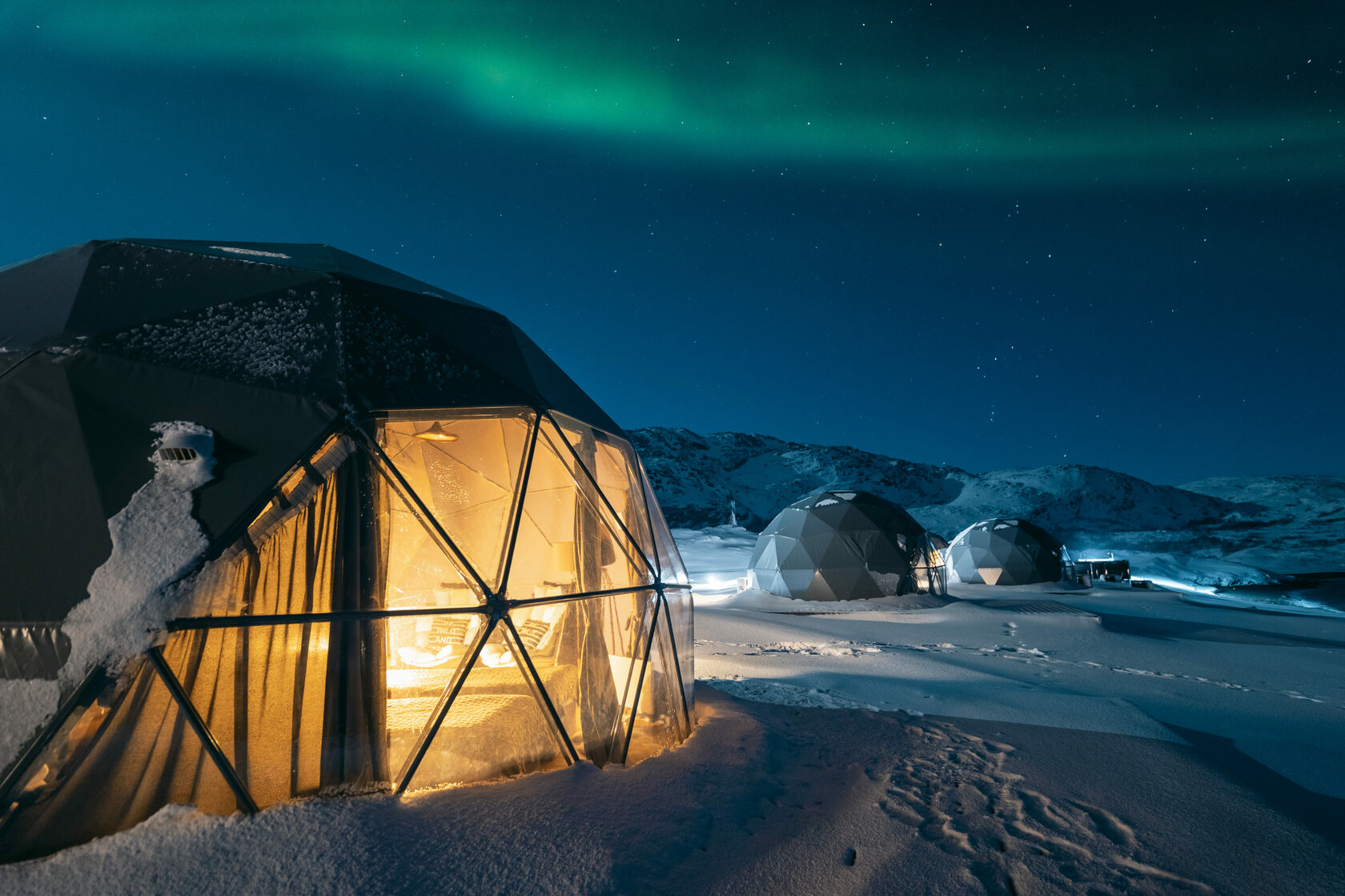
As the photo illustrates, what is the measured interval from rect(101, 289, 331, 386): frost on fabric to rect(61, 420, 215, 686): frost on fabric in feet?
1.40

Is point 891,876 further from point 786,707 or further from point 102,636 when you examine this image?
point 102,636

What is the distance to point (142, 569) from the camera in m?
2.43

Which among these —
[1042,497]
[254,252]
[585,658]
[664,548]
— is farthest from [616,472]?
[1042,497]

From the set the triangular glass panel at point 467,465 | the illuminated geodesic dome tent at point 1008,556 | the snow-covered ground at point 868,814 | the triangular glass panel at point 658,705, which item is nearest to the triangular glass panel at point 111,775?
the snow-covered ground at point 868,814

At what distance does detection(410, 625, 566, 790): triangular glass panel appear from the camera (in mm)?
2873

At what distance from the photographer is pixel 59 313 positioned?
10.0 feet

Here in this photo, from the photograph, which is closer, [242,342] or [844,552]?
[242,342]

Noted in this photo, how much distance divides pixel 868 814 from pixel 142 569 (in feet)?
11.9

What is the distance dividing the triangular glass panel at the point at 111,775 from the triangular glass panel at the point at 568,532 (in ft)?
5.67

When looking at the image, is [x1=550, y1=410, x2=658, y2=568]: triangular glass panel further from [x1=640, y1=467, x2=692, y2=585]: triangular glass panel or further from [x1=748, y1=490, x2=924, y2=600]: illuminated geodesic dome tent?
[x1=748, y1=490, x2=924, y2=600]: illuminated geodesic dome tent

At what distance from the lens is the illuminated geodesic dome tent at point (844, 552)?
45.8ft

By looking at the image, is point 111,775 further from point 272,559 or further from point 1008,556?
point 1008,556

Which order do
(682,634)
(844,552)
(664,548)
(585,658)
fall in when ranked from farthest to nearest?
(844,552) < (664,548) < (682,634) < (585,658)

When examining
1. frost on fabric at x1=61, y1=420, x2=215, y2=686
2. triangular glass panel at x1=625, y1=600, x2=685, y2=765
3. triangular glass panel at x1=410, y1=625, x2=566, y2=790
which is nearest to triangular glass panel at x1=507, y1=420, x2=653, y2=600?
triangular glass panel at x1=625, y1=600, x2=685, y2=765
